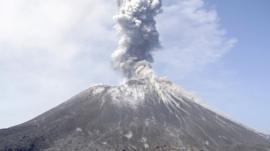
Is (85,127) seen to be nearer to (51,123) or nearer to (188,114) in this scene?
(51,123)

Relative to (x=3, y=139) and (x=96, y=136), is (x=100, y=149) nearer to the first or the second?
(x=96, y=136)

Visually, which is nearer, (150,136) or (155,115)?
(150,136)

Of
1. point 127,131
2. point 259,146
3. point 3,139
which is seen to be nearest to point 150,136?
point 127,131

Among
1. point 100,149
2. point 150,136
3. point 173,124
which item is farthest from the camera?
point 173,124

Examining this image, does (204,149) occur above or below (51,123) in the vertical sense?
below

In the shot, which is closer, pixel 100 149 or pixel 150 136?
pixel 100 149

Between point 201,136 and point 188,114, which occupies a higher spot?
point 188,114

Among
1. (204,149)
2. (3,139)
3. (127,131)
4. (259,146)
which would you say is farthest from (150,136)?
(3,139)

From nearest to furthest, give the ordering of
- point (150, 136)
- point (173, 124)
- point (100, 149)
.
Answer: point (100, 149), point (150, 136), point (173, 124)
